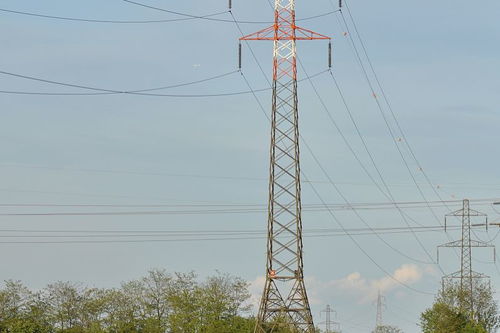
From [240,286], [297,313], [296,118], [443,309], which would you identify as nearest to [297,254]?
[297,313]

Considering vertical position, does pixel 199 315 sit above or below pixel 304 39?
below

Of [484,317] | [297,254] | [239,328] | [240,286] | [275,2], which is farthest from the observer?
[484,317]

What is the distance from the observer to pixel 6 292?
13800cm

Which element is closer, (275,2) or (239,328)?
(275,2)

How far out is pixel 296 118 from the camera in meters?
80.2

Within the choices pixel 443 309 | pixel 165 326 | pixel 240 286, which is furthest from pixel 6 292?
pixel 443 309

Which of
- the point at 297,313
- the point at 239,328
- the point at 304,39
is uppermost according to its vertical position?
the point at 304,39

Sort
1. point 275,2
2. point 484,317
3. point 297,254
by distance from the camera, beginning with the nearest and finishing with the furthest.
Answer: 1. point 297,254
2. point 275,2
3. point 484,317

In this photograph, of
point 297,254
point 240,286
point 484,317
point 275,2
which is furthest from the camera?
point 484,317

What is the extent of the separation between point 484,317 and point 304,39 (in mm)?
94265

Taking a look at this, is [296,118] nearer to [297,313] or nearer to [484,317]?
[297,313]

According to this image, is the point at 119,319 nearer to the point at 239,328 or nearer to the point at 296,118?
the point at 239,328

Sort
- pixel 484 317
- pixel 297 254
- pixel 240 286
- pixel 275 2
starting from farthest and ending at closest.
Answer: pixel 484 317, pixel 240 286, pixel 275 2, pixel 297 254

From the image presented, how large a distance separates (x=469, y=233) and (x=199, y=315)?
3818cm
